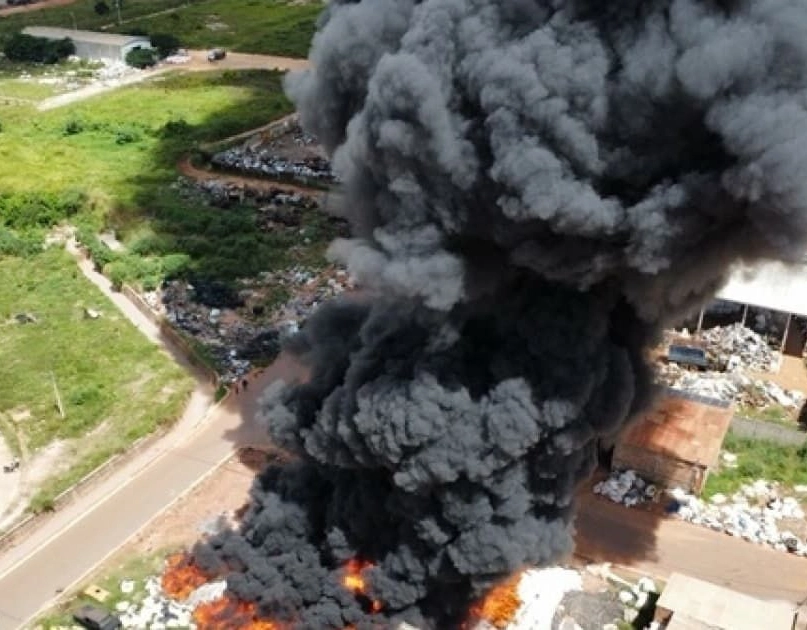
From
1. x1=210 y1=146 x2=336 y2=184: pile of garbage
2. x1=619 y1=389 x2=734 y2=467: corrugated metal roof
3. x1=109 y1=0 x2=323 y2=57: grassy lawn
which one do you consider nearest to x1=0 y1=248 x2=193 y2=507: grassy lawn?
x1=210 y1=146 x2=336 y2=184: pile of garbage

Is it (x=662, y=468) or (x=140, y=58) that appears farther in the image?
(x=140, y=58)

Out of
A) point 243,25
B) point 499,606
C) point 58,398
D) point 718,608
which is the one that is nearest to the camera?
point 718,608

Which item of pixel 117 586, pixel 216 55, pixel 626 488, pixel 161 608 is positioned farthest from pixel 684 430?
pixel 216 55

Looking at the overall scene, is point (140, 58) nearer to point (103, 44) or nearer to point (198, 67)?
point (103, 44)

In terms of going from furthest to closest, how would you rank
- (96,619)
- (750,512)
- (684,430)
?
(684,430) < (750,512) < (96,619)

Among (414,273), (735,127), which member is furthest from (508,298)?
(735,127)
